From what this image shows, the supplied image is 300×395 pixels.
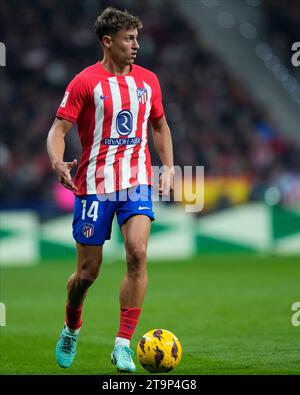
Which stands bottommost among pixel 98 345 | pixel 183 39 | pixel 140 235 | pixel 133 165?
pixel 98 345

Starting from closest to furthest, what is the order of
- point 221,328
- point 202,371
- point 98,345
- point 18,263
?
point 202,371
point 98,345
point 221,328
point 18,263

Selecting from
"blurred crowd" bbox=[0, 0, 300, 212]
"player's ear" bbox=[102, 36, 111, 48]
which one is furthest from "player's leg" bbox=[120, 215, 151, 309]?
"blurred crowd" bbox=[0, 0, 300, 212]

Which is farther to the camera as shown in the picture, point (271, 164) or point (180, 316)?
point (271, 164)

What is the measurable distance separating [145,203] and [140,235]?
293mm

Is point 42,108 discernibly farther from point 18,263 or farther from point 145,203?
point 145,203

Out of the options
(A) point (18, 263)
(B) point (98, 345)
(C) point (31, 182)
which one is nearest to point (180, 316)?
(B) point (98, 345)

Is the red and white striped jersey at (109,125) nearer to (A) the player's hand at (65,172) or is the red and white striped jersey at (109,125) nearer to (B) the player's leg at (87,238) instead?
(B) the player's leg at (87,238)

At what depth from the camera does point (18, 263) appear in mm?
16500

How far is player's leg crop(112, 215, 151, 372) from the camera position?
6.42m

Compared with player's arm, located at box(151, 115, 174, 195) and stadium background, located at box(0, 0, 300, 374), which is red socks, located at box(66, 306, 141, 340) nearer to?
stadium background, located at box(0, 0, 300, 374)

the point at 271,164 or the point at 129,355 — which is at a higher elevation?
the point at 271,164

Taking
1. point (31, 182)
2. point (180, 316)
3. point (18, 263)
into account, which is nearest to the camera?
point (180, 316)

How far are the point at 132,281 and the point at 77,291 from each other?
0.53 m

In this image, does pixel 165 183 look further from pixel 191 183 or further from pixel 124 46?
pixel 191 183
